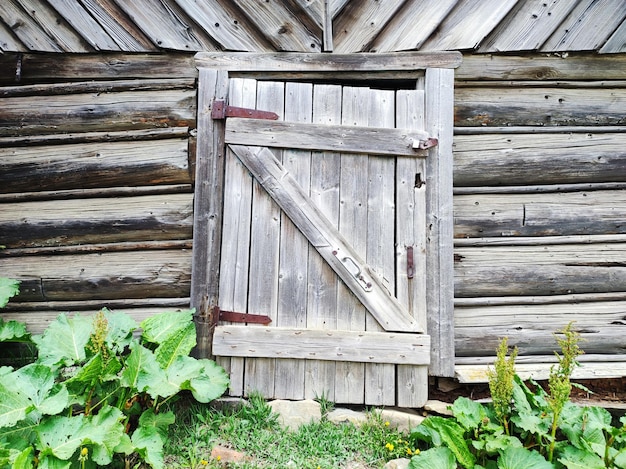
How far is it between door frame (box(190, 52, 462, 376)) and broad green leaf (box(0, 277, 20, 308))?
1168 mm

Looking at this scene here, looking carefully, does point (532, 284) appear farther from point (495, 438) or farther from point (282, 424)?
point (282, 424)

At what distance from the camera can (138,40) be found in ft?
10.9

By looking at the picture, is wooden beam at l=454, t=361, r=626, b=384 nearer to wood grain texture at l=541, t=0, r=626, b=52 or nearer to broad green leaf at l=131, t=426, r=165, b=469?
broad green leaf at l=131, t=426, r=165, b=469

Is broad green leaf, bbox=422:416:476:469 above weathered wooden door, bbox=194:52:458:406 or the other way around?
the other way around

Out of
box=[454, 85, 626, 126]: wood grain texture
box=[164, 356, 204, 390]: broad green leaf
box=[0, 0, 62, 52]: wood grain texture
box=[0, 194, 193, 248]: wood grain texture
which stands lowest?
box=[164, 356, 204, 390]: broad green leaf

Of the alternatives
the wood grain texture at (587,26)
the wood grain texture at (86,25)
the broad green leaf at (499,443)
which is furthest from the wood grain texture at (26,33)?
the broad green leaf at (499,443)

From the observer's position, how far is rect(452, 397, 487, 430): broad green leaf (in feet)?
8.68

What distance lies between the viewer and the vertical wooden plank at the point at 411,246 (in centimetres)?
312

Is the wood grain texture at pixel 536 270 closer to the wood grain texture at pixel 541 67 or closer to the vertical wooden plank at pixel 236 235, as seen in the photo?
the wood grain texture at pixel 541 67

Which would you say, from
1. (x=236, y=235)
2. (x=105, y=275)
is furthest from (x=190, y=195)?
(x=105, y=275)

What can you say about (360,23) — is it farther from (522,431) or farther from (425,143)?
(522,431)

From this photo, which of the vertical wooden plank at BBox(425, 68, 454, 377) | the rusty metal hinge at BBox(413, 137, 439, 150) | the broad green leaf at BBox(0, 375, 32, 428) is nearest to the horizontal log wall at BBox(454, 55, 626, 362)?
the vertical wooden plank at BBox(425, 68, 454, 377)

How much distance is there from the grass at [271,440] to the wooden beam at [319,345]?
1.08 feet

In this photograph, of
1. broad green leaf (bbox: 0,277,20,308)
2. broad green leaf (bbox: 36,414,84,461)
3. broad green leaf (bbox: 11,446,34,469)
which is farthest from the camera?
broad green leaf (bbox: 0,277,20,308)
